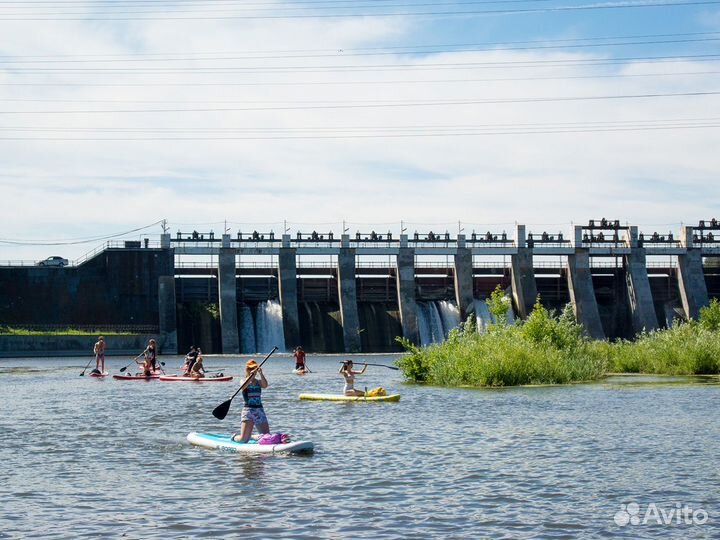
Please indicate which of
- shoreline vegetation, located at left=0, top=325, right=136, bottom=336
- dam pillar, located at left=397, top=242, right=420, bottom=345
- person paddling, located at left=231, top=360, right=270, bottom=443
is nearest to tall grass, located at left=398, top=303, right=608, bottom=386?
person paddling, located at left=231, top=360, right=270, bottom=443

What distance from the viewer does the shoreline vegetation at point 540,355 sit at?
45.9 meters

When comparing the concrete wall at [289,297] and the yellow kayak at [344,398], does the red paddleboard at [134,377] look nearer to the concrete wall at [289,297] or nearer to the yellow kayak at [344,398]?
the yellow kayak at [344,398]

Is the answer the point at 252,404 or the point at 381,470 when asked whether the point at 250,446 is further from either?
the point at 381,470

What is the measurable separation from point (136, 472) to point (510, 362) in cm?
2542

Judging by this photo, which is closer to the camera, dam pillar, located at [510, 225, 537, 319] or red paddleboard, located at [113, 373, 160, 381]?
red paddleboard, located at [113, 373, 160, 381]

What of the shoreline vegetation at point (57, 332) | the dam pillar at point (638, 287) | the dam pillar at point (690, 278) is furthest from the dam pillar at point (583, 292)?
the shoreline vegetation at point (57, 332)

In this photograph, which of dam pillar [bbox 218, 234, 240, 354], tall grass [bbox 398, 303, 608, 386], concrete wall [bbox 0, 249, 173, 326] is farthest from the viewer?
concrete wall [bbox 0, 249, 173, 326]

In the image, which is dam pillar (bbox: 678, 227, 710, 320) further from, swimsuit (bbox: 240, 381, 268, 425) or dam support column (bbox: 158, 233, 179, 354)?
swimsuit (bbox: 240, 381, 268, 425)

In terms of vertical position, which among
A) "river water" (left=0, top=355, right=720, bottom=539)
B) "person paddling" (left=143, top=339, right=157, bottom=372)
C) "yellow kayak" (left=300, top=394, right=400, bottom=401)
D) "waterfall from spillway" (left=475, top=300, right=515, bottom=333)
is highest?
"waterfall from spillway" (left=475, top=300, right=515, bottom=333)

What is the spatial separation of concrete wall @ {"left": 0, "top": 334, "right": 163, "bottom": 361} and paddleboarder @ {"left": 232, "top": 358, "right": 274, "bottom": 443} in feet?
210

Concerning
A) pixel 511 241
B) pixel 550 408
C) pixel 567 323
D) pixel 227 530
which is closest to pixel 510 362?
pixel 567 323

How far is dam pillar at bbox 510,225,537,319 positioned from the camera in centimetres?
9959

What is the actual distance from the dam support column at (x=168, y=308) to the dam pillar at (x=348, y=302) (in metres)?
14.6

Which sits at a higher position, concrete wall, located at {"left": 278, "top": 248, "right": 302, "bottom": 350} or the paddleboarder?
concrete wall, located at {"left": 278, "top": 248, "right": 302, "bottom": 350}
